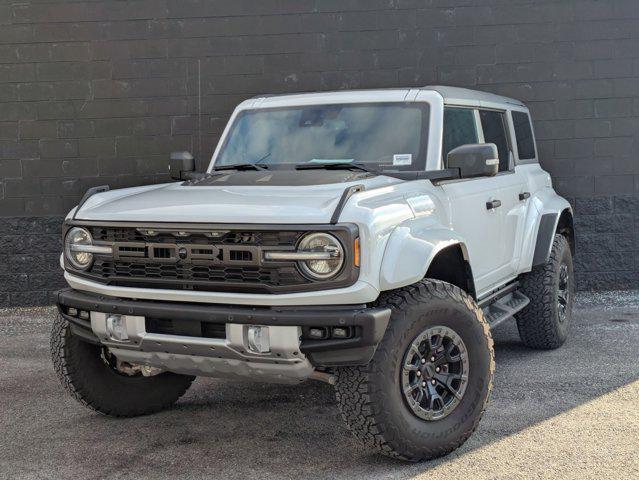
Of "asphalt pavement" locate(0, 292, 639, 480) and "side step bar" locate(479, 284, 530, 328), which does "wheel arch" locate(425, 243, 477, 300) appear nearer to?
"side step bar" locate(479, 284, 530, 328)

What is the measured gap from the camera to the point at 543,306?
237 inches

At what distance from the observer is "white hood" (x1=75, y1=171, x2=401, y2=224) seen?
12.1 feet

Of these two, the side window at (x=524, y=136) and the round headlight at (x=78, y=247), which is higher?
the side window at (x=524, y=136)

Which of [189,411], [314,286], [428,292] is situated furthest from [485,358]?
[189,411]

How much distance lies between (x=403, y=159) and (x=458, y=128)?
0.62 meters

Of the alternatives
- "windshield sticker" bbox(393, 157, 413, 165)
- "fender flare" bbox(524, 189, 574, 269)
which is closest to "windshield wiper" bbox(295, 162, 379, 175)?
"windshield sticker" bbox(393, 157, 413, 165)

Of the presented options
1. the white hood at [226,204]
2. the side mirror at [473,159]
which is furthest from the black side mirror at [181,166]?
the side mirror at [473,159]

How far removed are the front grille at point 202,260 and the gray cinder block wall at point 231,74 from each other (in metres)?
4.63

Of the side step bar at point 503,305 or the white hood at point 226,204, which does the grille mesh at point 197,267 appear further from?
the side step bar at point 503,305

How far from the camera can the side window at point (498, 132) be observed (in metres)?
5.61

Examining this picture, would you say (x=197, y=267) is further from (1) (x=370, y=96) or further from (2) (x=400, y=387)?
(1) (x=370, y=96)

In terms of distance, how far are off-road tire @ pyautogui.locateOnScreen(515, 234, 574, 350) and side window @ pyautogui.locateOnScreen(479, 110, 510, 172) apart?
83 cm

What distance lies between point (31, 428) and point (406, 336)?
2294 mm

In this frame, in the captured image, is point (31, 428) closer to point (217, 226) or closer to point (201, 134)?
point (217, 226)
